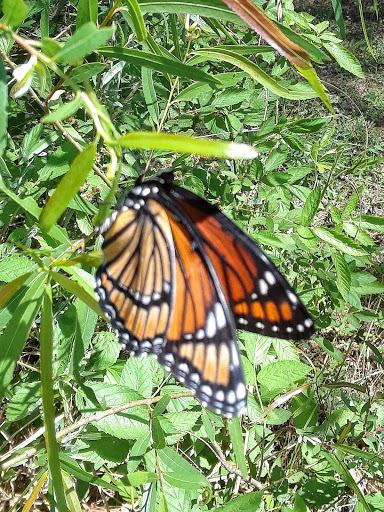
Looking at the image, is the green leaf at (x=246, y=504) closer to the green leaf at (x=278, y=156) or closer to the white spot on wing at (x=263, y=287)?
the white spot on wing at (x=263, y=287)

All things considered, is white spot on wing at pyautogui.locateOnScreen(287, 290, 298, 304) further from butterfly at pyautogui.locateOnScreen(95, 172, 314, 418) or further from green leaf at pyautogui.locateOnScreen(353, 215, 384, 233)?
green leaf at pyautogui.locateOnScreen(353, 215, 384, 233)

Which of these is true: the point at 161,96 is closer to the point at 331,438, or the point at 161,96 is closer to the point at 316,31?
the point at 316,31

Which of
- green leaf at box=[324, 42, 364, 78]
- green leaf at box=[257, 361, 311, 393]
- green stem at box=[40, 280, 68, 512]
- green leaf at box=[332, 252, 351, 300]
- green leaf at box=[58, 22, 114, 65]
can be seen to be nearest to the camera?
green leaf at box=[58, 22, 114, 65]

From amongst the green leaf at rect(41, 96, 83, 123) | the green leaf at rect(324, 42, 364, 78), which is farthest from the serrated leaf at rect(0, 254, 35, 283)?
the green leaf at rect(324, 42, 364, 78)

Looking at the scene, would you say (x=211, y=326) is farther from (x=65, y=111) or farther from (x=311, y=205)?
(x=65, y=111)

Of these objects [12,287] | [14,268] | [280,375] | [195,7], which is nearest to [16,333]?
[12,287]
